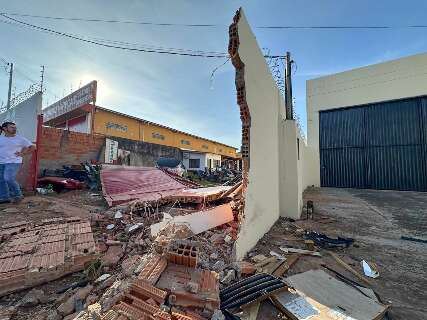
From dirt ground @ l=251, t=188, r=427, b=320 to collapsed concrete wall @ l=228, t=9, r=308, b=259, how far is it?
43 centimetres

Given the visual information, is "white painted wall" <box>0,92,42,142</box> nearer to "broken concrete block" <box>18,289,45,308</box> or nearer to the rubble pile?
the rubble pile

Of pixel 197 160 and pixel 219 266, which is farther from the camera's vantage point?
pixel 197 160

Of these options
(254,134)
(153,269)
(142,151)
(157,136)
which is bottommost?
(153,269)

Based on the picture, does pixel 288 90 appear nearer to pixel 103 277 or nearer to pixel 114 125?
pixel 103 277

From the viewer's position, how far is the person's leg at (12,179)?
15.7 feet

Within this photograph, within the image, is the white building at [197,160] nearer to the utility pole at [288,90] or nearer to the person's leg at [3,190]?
the utility pole at [288,90]

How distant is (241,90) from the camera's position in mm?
3182

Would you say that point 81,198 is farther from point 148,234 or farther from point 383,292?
point 383,292

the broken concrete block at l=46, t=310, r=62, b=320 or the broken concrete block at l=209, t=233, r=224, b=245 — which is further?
the broken concrete block at l=209, t=233, r=224, b=245

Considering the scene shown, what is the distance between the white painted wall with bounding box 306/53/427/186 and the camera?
11.1 meters

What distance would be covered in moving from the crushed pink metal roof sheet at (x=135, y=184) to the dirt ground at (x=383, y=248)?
A: 2985 millimetres

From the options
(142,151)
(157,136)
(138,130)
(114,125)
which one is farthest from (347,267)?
(157,136)

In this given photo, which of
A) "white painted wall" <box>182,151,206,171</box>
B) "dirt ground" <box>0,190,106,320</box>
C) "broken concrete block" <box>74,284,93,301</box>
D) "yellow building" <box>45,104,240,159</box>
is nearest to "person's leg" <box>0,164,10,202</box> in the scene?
"dirt ground" <box>0,190,106,320</box>

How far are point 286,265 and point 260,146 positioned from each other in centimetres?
A: 182
